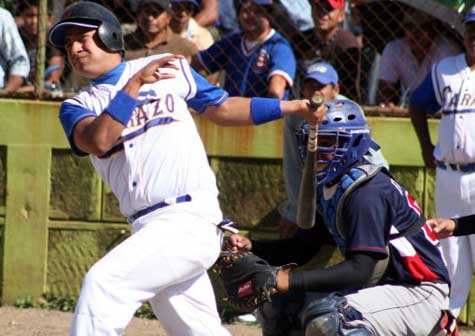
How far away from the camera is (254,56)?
276 inches

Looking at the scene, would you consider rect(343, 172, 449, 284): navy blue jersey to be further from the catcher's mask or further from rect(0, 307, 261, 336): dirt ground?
rect(0, 307, 261, 336): dirt ground

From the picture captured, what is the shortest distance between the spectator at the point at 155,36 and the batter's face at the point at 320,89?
3.37 feet

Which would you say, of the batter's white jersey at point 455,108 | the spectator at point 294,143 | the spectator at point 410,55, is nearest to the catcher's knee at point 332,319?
the spectator at point 294,143

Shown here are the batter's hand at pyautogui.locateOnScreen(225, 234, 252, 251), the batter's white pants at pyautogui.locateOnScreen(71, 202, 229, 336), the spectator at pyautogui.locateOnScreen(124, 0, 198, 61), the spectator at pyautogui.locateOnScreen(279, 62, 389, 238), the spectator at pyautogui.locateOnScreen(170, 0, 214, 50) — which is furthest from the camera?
the spectator at pyautogui.locateOnScreen(170, 0, 214, 50)

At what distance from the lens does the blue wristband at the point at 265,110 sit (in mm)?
4480

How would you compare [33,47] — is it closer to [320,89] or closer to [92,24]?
[320,89]

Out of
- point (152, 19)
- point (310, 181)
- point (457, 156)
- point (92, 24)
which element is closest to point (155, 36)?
point (152, 19)

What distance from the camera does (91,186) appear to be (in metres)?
6.96

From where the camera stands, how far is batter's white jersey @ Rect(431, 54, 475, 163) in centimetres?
632

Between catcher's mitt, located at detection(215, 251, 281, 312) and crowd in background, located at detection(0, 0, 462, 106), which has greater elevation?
crowd in background, located at detection(0, 0, 462, 106)

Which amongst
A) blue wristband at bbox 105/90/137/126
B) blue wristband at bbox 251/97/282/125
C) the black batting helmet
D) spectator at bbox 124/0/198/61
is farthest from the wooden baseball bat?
spectator at bbox 124/0/198/61

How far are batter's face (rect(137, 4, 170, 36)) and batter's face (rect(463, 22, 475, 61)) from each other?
2.04 metres

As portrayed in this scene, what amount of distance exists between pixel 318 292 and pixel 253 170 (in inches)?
102

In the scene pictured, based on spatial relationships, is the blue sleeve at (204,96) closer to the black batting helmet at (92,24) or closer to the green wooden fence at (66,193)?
the black batting helmet at (92,24)
